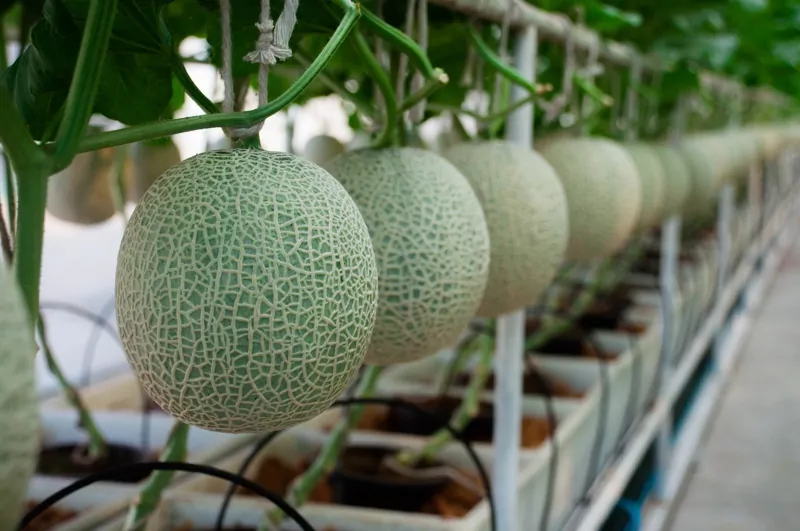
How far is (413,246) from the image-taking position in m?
0.75

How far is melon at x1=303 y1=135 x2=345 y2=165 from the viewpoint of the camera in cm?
158

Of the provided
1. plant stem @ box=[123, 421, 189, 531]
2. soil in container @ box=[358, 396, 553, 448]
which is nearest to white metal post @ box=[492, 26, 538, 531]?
plant stem @ box=[123, 421, 189, 531]

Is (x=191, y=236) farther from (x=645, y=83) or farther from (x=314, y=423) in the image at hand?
(x=645, y=83)

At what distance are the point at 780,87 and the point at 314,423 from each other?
238cm

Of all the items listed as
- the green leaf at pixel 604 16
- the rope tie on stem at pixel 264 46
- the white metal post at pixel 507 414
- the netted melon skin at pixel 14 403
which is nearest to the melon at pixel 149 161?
the white metal post at pixel 507 414

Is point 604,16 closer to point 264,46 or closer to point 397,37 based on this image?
point 397,37

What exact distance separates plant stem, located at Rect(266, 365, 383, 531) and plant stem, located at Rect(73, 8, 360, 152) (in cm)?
78

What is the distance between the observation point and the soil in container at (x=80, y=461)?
164 centimetres

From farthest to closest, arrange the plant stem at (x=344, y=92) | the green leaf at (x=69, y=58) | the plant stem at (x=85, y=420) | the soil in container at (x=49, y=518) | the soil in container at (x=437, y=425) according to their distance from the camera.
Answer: the soil in container at (x=437, y=425)
the plant stem at (x=85, y=420)
the soil in container at (x=49, y=518)
the plant stem at (x=344, y=92)
the green leaf at (x=69, y=58)

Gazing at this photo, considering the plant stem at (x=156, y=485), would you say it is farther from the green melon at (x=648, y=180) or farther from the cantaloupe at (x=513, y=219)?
the green melon at (x=648, y=180)

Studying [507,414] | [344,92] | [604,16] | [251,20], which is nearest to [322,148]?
[604,16]

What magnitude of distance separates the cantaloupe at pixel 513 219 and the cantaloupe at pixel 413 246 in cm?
16

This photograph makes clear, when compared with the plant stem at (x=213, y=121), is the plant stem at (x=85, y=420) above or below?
below

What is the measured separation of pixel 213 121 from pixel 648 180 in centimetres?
122
